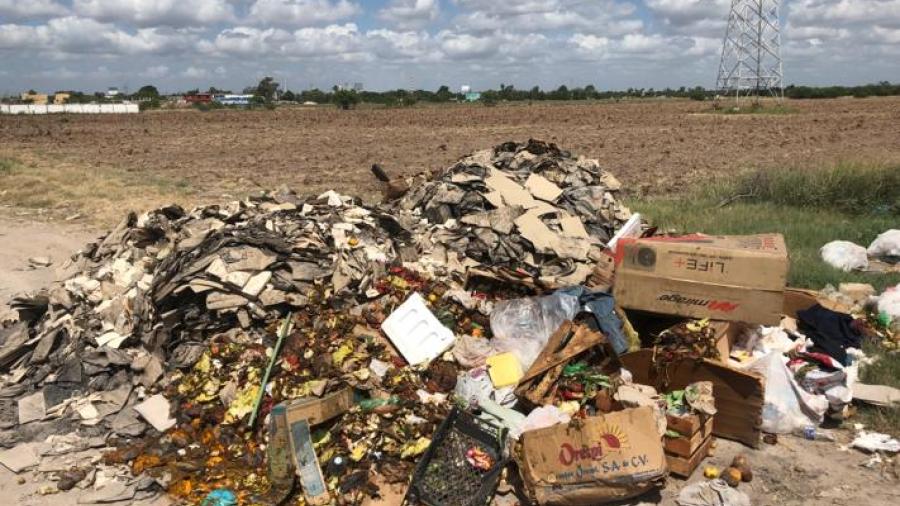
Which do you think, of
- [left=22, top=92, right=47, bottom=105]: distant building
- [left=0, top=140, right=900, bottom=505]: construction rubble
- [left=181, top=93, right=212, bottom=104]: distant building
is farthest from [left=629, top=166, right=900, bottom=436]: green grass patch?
[left=22, top=92, right=47, bottom=105]: distant building

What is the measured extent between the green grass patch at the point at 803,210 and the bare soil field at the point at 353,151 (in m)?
1.00

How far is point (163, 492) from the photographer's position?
3928mm

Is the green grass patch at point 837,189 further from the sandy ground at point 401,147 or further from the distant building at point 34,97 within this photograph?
the distant building at point 34,97

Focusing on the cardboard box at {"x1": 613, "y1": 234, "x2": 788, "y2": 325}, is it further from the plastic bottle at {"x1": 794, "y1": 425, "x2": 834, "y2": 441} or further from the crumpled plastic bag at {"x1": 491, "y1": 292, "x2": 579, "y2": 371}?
the plastic bottle at {"x1": 794, "y1": 425, "x2": 834, "y2": 441}

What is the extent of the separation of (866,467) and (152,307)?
17.1 ft

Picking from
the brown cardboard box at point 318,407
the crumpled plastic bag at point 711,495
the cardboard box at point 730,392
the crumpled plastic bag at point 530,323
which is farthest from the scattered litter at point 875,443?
the brown cardboard box at point 318,407

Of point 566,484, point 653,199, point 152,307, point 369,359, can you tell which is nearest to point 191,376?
point 152,307

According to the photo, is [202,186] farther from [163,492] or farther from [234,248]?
[163,492]

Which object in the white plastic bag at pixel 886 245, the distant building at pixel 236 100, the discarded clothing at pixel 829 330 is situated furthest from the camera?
the distant building at pixel 236 100

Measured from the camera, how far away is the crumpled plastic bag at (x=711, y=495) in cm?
362

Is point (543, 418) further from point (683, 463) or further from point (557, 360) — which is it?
point (683, 463)

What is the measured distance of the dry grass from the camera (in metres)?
11.9

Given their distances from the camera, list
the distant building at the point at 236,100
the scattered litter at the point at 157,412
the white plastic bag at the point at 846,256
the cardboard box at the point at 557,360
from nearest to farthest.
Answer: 1. the cardboard box at the point at 557,360
2. the scattered litter at the point at 157,412
3. the white plastic bag at the point at 846,256
4. the distant building at the point at 236,100

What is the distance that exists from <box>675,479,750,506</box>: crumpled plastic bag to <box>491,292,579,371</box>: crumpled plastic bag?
143cm
